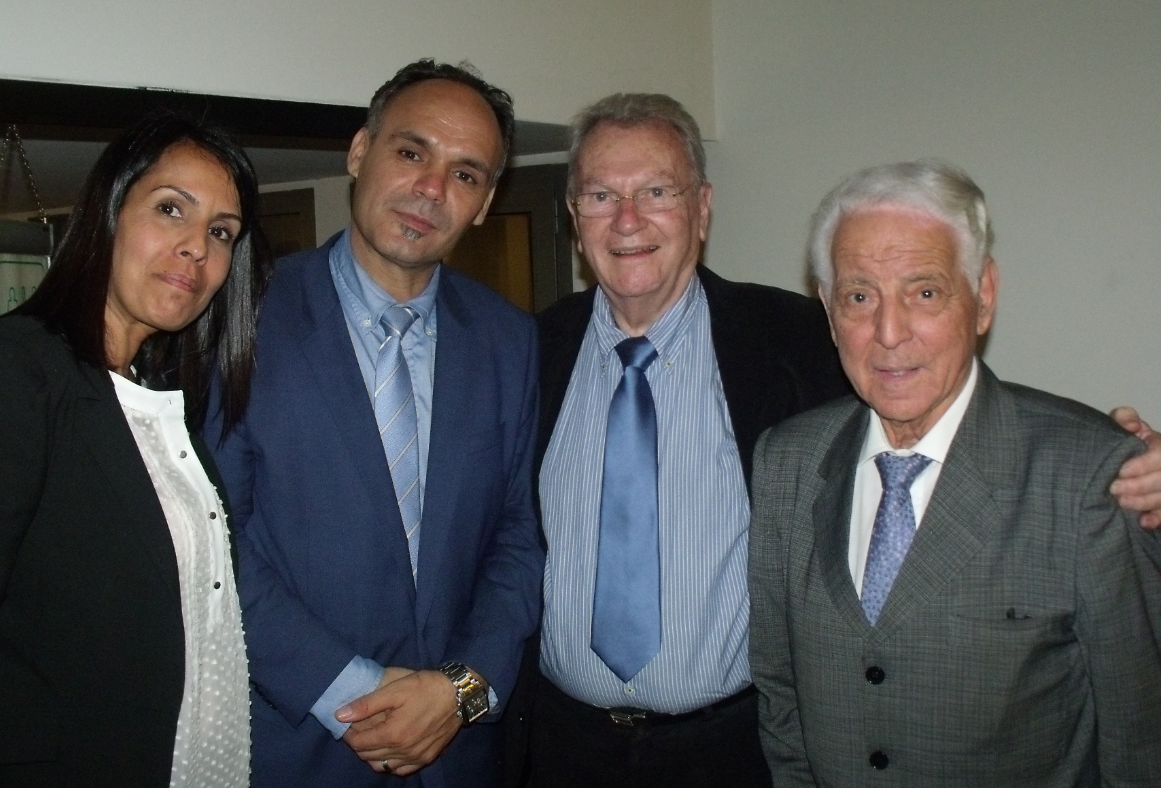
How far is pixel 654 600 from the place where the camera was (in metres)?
1.97

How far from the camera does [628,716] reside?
79.3 inches

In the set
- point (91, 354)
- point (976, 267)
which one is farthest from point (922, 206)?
point (91, 354)

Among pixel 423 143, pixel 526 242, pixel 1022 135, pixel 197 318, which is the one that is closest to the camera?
pixel 197 318

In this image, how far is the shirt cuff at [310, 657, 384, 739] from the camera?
1824 millimetres

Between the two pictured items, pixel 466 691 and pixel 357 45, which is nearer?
pixel 466 691

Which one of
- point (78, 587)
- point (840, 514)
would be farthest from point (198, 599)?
point (840, 514)

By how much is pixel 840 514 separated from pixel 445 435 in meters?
0.87

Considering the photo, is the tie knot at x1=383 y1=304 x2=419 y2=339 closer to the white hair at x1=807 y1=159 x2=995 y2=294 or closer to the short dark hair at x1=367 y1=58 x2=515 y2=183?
the short dark hair at x1=367 y1=58 x2=515 y2=183

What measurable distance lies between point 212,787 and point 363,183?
4.36 ft

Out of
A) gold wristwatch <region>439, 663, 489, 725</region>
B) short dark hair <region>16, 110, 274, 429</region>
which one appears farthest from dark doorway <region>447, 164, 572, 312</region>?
gold wristwatch <region>439, 663, 489, 725</region>

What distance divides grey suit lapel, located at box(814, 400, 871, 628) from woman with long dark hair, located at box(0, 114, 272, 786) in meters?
1.17

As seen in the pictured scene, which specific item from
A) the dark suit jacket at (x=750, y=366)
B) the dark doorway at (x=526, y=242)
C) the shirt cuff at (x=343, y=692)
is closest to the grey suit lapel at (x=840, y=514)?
the dark suit jacket at (x=750, y=366)

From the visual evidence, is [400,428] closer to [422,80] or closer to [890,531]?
[422,80]

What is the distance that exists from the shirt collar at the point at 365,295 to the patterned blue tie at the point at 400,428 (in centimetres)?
7
